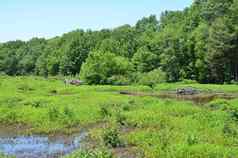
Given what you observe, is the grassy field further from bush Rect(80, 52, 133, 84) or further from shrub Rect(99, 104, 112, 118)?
bush Rect(80, 52, 133, 84)

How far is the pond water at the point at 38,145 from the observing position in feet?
95.1

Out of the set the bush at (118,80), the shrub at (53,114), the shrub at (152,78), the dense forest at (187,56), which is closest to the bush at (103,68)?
the dense forest at (187,56)

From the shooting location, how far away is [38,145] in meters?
31.8

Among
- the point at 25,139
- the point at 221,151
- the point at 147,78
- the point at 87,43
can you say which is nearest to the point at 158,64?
the point at 147,78

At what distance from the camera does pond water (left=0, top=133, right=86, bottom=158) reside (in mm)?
28998

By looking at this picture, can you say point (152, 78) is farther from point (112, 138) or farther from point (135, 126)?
point (112, 138)

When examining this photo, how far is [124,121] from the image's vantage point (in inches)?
1480

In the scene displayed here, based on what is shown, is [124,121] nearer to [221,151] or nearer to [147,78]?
[221,151]

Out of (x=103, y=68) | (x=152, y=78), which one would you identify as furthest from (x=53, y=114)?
(x=152, y=78)

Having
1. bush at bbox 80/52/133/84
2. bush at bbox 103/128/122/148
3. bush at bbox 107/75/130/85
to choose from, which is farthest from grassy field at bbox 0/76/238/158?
bush at bbox 80/52/133/84

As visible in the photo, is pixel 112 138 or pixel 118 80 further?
pixel 118 80

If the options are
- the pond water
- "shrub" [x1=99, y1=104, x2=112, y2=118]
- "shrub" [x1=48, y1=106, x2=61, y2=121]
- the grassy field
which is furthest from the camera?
"shrub" [x1=99, y1=104, x2=112, y2=118]

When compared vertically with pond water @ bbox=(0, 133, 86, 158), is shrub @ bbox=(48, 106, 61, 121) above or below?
above

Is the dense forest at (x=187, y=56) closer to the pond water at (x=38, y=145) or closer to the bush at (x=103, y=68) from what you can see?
the bush at (x=103, y=68)
